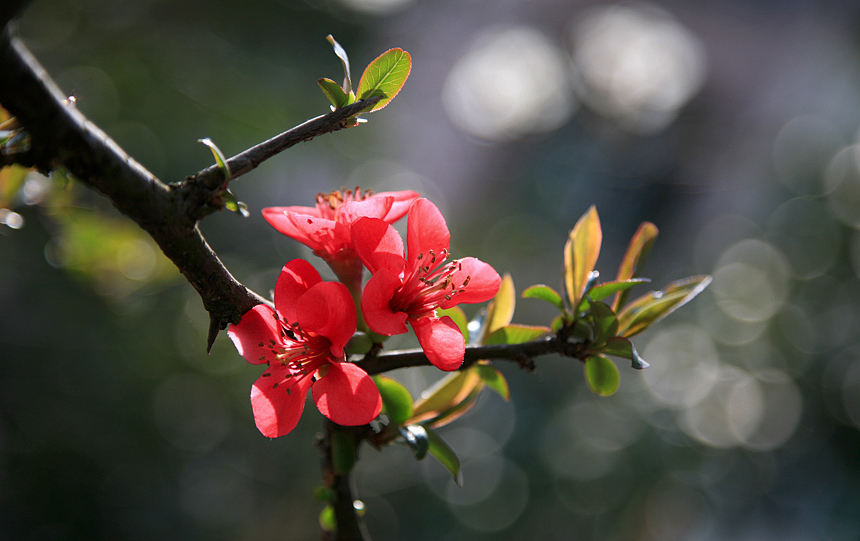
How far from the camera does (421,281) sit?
38 centimetres

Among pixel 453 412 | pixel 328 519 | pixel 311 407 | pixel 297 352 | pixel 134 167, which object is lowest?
pixel 311 407

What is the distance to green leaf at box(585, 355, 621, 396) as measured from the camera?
386 mm

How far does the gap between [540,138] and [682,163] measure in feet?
3.25

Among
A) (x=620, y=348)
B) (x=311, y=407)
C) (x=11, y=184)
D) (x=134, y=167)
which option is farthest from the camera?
(x=311, y=407)

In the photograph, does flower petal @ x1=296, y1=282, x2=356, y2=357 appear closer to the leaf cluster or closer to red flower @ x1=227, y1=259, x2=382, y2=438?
red flower @ x1=227, y1=259, x2=382, y2=438

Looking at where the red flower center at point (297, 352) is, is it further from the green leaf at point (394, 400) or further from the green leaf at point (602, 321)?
the green leaf at point (602, 321)

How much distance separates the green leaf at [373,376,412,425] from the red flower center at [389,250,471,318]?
0.06 meters

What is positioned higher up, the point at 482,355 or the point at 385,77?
the point at 385,77

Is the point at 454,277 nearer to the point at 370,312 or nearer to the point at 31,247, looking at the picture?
the point at 370,312

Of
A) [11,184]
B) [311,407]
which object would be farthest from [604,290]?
[311,407]

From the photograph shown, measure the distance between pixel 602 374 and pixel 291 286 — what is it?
254 mm

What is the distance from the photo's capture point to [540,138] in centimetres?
343

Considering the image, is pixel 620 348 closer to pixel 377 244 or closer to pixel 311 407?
pixel 377 244

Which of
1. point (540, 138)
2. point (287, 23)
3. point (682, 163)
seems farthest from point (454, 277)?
point (682, 163)
